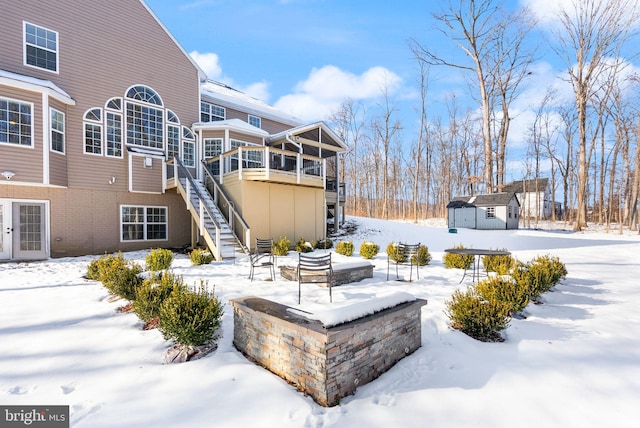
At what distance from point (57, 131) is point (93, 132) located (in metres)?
1.22

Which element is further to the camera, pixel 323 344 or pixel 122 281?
pixel 122 281

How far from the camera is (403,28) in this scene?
21219 mm

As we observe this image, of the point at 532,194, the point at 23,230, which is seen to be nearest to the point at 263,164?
the point at 23,230

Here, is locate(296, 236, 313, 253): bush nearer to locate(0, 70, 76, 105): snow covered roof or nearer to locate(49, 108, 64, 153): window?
locate(49, 108, 64, 153): window

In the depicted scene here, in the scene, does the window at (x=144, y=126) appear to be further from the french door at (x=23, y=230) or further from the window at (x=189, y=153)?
the french door at (x=23, y=230)

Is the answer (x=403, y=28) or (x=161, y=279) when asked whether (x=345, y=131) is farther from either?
(x=161, y=279)

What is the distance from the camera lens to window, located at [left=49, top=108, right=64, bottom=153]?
10.4 metres

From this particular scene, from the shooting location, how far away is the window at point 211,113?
1565cm

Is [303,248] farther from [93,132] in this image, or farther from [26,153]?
[26,153]

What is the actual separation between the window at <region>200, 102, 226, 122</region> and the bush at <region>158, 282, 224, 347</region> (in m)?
13.5

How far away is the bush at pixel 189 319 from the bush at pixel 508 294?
4453 millimetres

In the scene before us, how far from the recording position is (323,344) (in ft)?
10.0

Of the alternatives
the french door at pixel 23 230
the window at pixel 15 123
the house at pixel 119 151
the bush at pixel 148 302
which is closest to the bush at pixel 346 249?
the house at pixel 119 151

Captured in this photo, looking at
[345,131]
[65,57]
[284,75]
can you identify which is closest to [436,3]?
[284,75]
